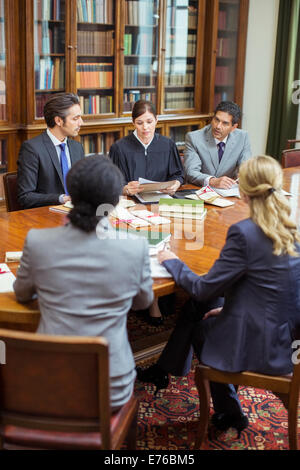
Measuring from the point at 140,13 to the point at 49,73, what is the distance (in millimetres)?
1233

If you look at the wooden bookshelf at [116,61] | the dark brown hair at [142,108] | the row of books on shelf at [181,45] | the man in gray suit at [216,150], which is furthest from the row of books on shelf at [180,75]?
the dark brown hair at [142,108]

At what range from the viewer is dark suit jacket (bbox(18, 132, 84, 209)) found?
3.21m

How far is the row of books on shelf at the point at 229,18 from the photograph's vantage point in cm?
620

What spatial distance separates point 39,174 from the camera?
11.0 ft

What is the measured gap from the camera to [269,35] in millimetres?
6301

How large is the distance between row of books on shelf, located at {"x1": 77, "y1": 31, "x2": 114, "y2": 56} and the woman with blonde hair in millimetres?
3534

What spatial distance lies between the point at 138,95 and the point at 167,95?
0.43m

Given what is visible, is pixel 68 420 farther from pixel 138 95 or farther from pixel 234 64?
pixel 234 64

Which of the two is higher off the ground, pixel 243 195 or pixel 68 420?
pixel 243 195

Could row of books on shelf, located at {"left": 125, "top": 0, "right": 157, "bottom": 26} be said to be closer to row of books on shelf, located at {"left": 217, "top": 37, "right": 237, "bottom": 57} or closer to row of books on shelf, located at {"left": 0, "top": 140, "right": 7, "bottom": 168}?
row of books on shelf, located at {"left": 217, "top": 37, "right": 237, "bottom": 57}

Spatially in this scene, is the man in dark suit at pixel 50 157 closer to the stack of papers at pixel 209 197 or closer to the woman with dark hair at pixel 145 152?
the woman with dark hair at pixel 145 152

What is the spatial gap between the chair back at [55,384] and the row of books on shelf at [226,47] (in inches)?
217

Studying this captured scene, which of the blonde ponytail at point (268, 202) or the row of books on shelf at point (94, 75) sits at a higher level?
the row of books on shelf at point (94, 75)
